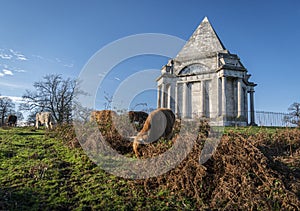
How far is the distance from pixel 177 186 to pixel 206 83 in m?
Answer: 17.0

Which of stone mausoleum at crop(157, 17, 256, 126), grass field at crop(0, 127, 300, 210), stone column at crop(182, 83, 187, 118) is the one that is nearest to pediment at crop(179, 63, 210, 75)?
stone mausoleum at crop(157, 17, 256, 126)

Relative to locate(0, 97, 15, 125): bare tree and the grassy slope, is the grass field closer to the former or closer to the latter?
the grassy slope

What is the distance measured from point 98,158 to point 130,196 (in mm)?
2450

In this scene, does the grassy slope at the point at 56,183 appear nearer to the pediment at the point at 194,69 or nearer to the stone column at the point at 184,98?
the stone column at the point at 184,98

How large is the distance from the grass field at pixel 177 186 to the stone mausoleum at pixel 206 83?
1399cm

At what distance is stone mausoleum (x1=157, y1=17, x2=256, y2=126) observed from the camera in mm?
20734

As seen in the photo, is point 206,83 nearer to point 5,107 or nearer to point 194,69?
point 194,69

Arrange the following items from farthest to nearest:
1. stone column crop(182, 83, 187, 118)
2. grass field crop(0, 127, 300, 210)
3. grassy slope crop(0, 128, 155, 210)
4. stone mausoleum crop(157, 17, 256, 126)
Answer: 1. stone column crop(182, 83, 187, 118)
2. stone mausoleum crop(157, 17, 256, 126)
3. grassy slope crop(0, 128, 155, 210)
4. grass field crop(0, 127, 300, 210)

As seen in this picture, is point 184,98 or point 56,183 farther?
point 184,98

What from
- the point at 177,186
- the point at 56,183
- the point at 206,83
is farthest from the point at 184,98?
the point at 56,183

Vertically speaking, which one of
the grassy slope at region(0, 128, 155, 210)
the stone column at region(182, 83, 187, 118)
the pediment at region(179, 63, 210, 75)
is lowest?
the grassy slope at region(0, 128, 155, 210)

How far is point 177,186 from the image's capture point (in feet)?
Result: 18.5

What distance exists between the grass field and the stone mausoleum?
14.0 metres

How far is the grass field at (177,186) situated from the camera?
16.6 ft
